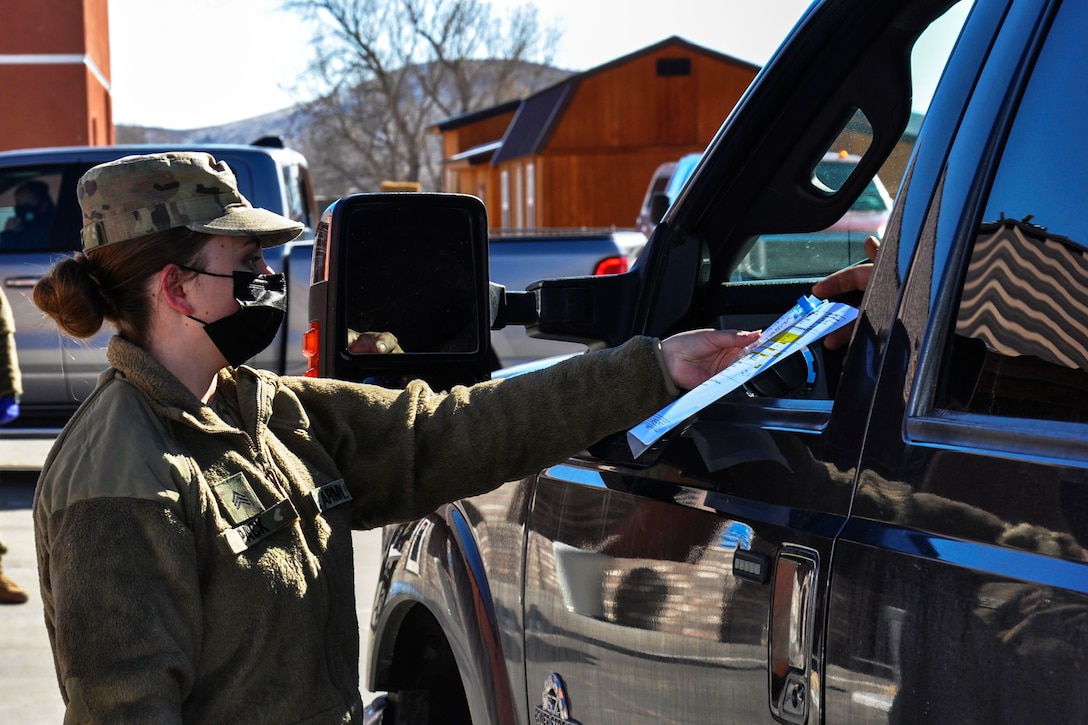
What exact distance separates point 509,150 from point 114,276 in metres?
34.5

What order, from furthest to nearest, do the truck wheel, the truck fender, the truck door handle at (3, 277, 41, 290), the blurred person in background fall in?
the truck door handle at (3, 277, 41, 290), the blurred person in background, the truck wheel, the truck fender

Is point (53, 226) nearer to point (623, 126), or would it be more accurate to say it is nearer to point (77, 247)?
point (77, 247)

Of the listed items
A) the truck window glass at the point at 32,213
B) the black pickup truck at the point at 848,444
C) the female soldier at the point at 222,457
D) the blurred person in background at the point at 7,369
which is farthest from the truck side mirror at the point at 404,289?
the truck window glass at the point at 32,213

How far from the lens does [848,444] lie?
66.2 inches

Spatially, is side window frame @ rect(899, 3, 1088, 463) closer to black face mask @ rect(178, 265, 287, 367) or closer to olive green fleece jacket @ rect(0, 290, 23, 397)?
black face mask @ rect(178, 265, 287, 367)

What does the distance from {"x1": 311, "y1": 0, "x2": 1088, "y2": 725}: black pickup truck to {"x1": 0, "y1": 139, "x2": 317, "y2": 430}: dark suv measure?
7.22 meters

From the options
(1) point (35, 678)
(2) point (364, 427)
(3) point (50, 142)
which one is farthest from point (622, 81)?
(2) point (364, 427)

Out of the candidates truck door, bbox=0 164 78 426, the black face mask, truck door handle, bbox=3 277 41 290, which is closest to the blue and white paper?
the black face mask

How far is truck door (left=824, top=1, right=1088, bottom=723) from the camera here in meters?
1.36

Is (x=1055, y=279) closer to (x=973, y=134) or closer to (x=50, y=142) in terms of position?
(x=973, y=134)

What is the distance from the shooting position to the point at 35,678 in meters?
5.48

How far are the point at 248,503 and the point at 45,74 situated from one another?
23.8m

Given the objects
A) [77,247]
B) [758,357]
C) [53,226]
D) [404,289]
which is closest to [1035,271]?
[758,357]

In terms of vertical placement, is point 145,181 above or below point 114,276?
above
